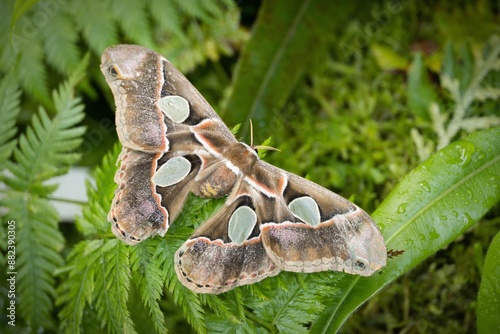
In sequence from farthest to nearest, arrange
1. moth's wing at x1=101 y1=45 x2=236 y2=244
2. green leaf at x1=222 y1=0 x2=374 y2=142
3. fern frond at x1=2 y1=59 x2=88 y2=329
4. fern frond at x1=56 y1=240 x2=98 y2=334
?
green leaf at x1=222 y1=0 x2=374 y2=142, fern frond at x1=2 y1=59 x2=88 y2=329, fern frond at x1=56 y1=240 x2=98 y2=334, moth's wing at x1=101 y1=45 x2=236 y2=244

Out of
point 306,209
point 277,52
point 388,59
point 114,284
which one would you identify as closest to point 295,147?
point 277,52

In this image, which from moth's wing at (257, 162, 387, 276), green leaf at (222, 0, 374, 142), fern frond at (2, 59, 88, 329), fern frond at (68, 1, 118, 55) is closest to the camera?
moth's wing at (257, 162, 387, 276)

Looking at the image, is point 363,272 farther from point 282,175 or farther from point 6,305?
point 6,305

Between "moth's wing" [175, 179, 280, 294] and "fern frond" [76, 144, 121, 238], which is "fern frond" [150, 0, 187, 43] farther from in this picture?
"moth's wing" [175, 179, 280, 294]

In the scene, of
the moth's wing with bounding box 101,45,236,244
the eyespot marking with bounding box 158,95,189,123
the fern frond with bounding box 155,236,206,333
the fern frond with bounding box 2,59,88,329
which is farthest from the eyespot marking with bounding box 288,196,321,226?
the fern frond with bounding box 2,59,88,329

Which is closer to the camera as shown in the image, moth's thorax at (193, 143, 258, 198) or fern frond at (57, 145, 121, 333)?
moth's thorax at (193, 143, 258, 198)

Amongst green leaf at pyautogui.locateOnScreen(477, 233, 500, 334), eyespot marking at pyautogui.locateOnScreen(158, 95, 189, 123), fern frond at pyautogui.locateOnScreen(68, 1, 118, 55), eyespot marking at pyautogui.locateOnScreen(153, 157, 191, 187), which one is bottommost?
green leaf at pyautogui.locateOnScreen(477, 233, 500, 334)

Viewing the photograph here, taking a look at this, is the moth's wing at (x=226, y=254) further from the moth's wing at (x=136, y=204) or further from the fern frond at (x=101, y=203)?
the fern frond at (x=101, y=203)

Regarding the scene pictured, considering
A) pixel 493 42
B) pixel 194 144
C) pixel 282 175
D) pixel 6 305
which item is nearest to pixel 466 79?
pixel 493 42

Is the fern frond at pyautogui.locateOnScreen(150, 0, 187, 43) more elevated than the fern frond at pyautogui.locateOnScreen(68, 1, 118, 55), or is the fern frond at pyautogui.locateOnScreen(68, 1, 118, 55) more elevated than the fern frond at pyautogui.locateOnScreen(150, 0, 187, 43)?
the fern frond at pyautogui.locateOnScreen(150, 0, 187, 43)

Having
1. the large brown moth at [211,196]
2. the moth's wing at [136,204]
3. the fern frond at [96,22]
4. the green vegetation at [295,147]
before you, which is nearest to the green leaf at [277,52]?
the green vegetation at [295,147]
